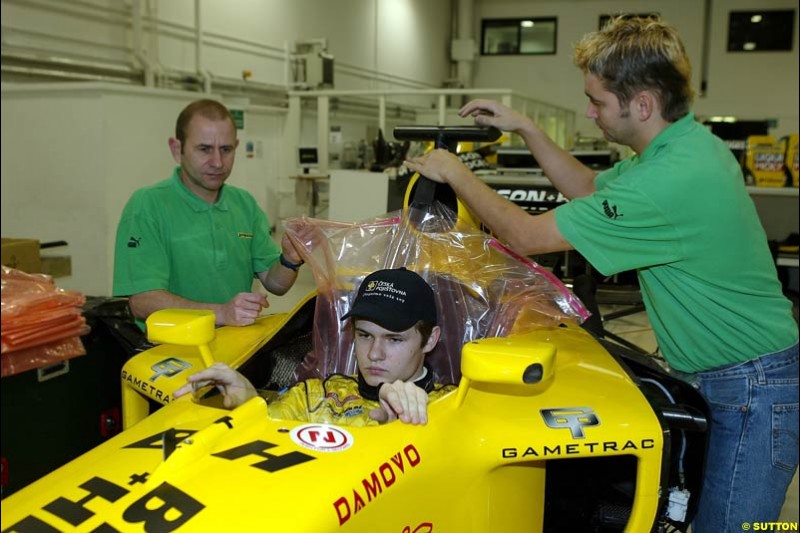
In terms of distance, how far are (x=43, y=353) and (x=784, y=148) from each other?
7113mm

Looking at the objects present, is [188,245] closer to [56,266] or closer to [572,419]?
[572,419]

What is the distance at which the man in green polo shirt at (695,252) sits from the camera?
184 centimetres

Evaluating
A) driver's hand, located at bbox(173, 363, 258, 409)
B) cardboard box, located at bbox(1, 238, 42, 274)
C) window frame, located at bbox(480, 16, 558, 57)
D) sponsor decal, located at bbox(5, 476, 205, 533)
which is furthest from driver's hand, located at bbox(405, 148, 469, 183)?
window frame, located at bbox(480, 16, 558, 57)

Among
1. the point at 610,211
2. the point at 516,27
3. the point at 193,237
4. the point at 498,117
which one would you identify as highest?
the point at 516,27

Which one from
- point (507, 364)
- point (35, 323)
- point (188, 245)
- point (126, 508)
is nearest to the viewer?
point (35, 323)

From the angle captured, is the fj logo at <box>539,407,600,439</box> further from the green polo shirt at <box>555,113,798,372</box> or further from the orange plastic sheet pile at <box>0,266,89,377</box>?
the orange plastic sheet pile at <box>0,266,89,377</box>

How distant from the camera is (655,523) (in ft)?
Answer: 6.34

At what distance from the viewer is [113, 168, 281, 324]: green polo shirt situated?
108 inches

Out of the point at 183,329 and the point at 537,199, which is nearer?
the point at 183,329

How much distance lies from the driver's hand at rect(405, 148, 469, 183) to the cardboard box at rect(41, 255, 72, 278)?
386 centimetres

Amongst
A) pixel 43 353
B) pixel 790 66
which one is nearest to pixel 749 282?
pixel 43 353

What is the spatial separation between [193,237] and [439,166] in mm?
1193

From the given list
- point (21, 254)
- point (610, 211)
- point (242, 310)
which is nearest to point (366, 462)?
point (610, 211)

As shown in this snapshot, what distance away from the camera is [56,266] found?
537 cm
